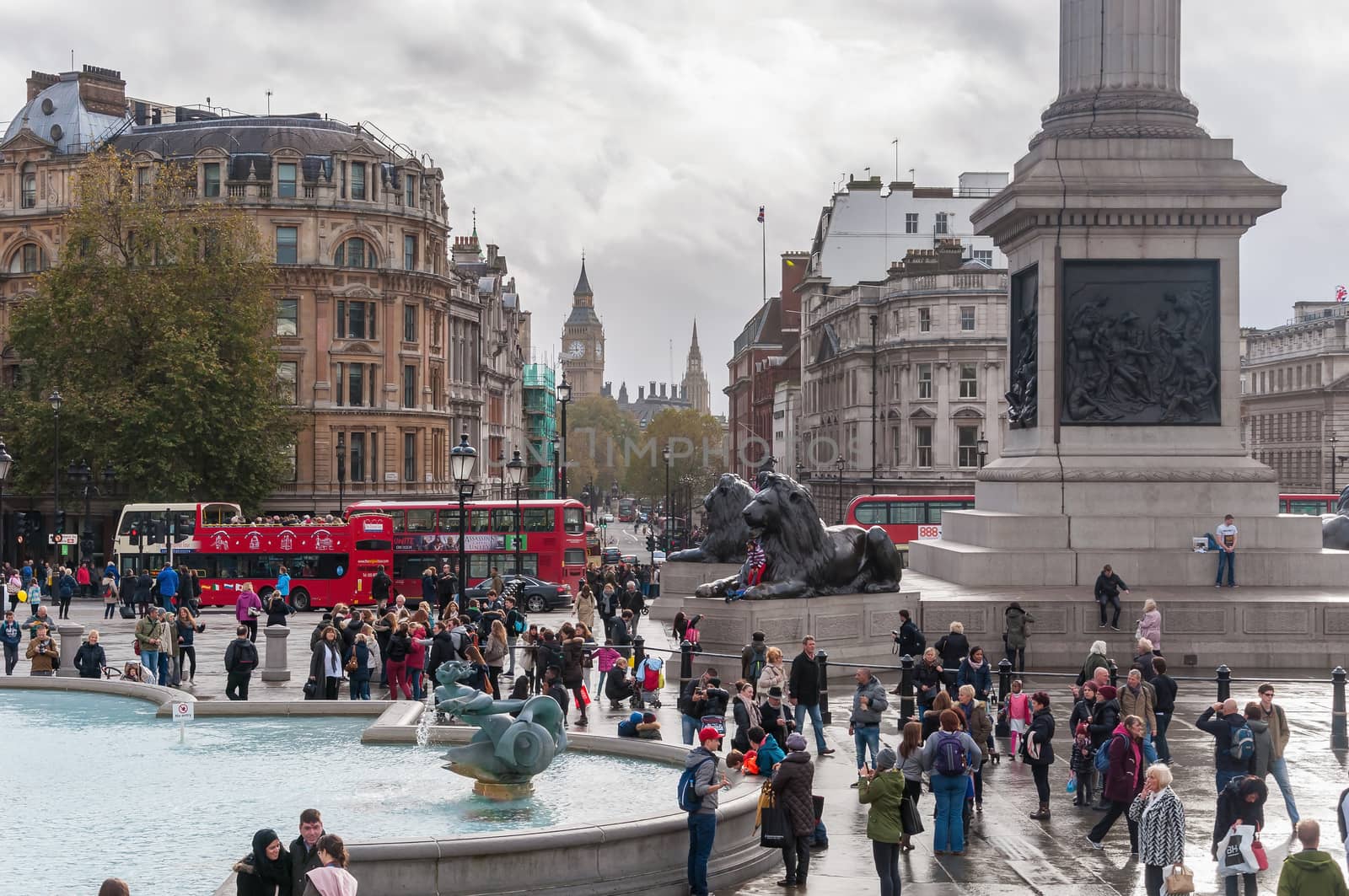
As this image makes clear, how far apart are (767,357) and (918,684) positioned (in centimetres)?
11736

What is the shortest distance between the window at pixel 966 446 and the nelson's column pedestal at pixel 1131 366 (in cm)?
5116

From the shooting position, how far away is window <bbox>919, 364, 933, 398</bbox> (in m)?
80.7

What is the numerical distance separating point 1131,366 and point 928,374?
5252 cm

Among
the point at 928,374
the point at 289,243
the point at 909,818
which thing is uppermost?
the point at 289,243

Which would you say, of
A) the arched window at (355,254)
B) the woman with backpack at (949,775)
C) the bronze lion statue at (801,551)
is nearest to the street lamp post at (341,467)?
the arched window at (355,254)

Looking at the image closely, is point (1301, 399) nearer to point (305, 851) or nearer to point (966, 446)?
point (966, 446)

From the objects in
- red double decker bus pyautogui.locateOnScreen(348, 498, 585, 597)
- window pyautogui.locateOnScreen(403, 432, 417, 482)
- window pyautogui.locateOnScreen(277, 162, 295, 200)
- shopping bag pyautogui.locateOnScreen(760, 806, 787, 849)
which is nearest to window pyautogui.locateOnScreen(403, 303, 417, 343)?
window pyautogui.locateOnScreen(403, 432, 417, 482)

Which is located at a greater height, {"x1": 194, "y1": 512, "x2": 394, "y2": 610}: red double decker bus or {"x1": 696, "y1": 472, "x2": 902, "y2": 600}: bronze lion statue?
{"x1": 696, "y1": 472, "x2": 902, "y2": 600}: bronze lion statue

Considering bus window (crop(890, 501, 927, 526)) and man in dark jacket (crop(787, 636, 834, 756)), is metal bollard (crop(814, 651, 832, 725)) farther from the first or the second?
bus window (crop(890, 501, 927, 526))

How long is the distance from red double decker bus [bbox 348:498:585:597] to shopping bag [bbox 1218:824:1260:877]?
36.0 m

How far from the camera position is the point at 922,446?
80938 millimetres

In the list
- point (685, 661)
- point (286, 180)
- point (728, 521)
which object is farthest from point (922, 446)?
point (685, 661)

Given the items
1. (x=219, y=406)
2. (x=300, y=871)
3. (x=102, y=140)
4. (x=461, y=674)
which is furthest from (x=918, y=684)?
(x=102, y=140)

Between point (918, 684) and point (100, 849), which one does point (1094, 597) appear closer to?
point (918, 684)
